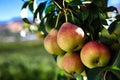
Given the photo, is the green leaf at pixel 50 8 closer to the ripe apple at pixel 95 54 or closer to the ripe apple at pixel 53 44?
the ripe apple at pixel 53 44

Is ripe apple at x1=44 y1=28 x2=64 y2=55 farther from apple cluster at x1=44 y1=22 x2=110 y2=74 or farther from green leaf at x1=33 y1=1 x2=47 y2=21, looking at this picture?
green leaf at x1=33 y1=1 x2=47 y2=21

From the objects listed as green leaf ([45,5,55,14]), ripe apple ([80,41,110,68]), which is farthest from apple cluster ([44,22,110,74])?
green leaf ([45,5,55,14])

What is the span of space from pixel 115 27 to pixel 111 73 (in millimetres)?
141

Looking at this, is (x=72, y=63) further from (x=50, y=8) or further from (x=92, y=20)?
(x=50, y=8)

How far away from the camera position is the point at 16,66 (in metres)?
8.21

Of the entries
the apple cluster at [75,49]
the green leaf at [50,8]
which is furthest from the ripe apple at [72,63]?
the green leaf at [50,8]

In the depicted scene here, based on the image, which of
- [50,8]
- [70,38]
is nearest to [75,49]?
[70,38]

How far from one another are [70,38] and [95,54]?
10cm

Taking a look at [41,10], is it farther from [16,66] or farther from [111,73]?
[16,66]

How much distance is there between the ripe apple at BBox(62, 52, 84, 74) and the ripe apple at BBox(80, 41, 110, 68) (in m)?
0.04

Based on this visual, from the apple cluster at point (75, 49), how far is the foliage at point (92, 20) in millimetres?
26

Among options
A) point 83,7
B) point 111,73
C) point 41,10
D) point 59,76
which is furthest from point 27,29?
point 111,73

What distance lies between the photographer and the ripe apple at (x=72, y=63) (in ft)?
4.50

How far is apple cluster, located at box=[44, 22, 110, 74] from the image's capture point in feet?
4.29
